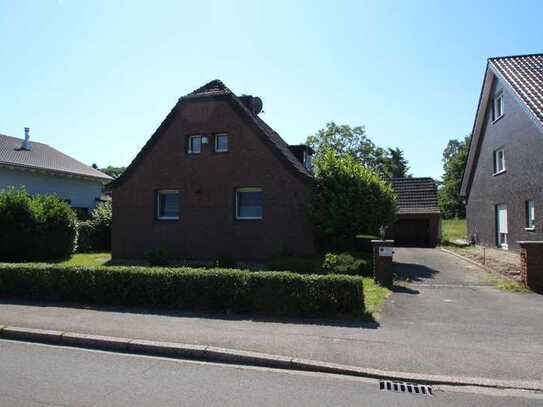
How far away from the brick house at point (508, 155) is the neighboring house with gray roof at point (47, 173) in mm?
27889

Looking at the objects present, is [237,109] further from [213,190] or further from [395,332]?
[395,332]

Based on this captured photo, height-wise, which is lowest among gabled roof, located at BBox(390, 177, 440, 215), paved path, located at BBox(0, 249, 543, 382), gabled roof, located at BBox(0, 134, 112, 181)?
paved path, located at BBox(0, 249, 543, 382)

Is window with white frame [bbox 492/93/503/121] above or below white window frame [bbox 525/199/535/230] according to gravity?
above

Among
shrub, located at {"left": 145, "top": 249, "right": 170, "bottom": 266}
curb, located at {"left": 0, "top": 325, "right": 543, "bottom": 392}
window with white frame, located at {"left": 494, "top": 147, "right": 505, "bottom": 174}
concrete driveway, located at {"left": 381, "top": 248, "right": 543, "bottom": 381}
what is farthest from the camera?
window with white frame, located at {"left": 494, "top": 147, "right": 505, "bottom": 174}

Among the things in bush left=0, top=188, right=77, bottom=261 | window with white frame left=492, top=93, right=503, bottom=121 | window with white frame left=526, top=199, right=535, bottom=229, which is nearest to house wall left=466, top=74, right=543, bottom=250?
window with white frame left=526, top=199, right=535, bottom=229

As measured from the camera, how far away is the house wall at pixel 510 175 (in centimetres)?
1575

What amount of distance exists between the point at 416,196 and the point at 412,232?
120 inches

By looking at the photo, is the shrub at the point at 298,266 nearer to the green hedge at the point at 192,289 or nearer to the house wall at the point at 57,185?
the green hedge at the point at 192,289

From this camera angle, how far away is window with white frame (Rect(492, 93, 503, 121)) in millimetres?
19672

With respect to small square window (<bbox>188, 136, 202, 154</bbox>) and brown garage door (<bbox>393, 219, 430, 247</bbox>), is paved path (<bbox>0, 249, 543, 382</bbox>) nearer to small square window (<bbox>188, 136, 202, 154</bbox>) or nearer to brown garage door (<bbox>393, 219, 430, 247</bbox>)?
small square window (<bbox>188, 136, 202, 154</bbox>)

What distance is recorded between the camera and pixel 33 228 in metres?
18.6

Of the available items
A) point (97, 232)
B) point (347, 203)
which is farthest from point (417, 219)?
point (97, 232)

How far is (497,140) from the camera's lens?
2003 cm

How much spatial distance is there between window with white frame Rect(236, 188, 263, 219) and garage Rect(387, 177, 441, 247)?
13880 mm
